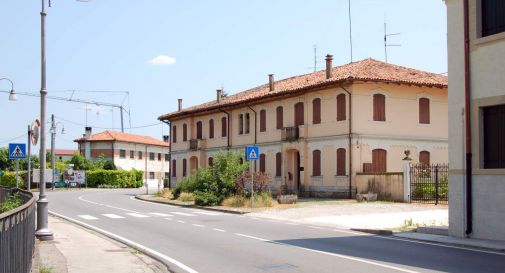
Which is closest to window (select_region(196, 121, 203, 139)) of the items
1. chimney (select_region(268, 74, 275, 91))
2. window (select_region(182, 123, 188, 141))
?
window (select_region(182, 123, 188, 141))

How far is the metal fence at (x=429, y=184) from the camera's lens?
29328mm

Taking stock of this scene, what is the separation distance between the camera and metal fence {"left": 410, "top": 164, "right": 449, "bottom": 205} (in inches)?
1155

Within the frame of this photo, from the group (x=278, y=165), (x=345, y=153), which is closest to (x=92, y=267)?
(x=345, y=153)

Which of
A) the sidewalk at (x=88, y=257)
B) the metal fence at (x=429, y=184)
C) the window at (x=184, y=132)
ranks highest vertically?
the window at (x=184, y=132)

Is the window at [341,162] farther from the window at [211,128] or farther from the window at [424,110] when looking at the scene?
the window at [211,128]

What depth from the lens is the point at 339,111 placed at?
120ft

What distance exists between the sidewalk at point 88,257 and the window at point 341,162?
21.4m

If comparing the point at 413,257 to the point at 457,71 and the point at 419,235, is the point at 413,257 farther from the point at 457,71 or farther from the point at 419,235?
the point at 457,71

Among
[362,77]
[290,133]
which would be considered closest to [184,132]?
[290,133]

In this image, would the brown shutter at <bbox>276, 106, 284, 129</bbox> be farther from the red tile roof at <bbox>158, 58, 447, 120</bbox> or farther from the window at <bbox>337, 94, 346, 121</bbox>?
the window at <bbox>337, 94, 346, 121</bbox>

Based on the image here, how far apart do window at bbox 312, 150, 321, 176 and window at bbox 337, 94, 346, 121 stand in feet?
9.61

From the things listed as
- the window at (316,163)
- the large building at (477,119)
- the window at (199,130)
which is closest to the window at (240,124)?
the window at (199,130)

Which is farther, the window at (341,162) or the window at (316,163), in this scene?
the window at (316,163)

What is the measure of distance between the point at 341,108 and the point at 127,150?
6522cm
